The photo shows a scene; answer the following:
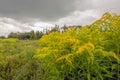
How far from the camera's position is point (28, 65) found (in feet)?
29.9

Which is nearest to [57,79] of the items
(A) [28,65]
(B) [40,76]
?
(B) [40,76]

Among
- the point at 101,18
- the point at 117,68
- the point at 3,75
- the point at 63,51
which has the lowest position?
the point at 3,75

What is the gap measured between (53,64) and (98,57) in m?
0.96

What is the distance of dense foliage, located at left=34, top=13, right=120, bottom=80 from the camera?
588 centimetres

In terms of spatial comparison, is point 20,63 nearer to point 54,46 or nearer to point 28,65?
point 28,65

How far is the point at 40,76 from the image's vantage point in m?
8.58

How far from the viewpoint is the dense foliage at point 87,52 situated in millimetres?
5879

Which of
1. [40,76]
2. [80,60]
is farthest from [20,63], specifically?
[80,60]

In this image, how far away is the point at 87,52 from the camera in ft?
19.1

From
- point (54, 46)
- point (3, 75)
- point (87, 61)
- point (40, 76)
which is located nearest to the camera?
point (87, 61)

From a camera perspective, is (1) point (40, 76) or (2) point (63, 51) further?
(1) point (40, 76)

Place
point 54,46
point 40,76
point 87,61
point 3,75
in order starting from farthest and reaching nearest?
1. point 3,75
2. point 40,76
3. point 54,46
4. point 87,61

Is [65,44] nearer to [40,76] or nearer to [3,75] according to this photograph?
[40,76]

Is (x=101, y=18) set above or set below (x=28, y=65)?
above
